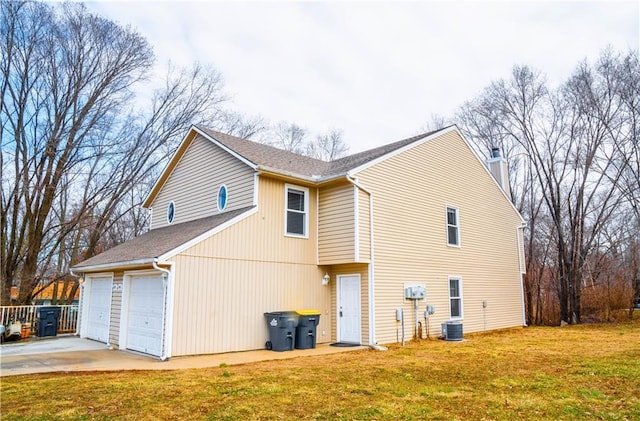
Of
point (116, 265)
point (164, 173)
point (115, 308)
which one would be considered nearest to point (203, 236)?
point (116, 265)

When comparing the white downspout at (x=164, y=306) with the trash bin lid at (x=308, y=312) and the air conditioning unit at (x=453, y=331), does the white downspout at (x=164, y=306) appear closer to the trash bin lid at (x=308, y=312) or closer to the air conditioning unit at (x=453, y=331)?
the trash bin lid at (x=308, y=312)

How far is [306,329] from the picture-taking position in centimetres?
1123

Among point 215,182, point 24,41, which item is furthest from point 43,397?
point 24,41

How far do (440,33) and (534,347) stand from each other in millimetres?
8633

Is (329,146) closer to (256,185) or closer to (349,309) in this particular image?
(256,185)

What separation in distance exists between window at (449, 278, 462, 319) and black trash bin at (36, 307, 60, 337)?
13.1m

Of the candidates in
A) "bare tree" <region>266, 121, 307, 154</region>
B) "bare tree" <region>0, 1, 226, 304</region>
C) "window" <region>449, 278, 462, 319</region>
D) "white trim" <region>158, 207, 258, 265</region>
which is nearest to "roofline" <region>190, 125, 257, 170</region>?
"white trim" <region>158, 207, 258, 265</region>

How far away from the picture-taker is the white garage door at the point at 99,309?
12.8 meters

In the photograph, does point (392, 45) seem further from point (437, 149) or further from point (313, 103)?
point (313, 103)

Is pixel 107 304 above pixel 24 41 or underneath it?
underneath

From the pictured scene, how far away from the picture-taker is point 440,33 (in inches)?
459

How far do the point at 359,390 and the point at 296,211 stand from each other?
6.68 m

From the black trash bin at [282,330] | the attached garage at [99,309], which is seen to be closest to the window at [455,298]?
the black trash bin at [282,330]

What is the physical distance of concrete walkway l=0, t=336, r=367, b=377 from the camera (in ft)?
28.1
